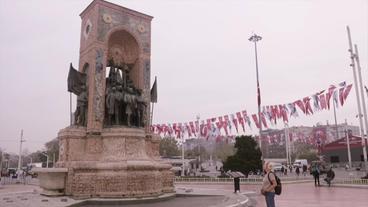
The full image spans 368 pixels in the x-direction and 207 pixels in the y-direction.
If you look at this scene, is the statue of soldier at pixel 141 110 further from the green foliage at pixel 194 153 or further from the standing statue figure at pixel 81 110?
the green foliage at pixel 194 153

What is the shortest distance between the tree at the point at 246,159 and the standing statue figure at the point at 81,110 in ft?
58.4

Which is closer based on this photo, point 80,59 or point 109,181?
point 109,181

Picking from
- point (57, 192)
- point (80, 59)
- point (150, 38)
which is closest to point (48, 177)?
point (57, 192)

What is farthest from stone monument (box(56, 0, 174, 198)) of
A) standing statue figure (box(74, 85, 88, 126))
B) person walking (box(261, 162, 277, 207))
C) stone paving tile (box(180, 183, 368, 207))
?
person walking (box(261, 162, 277, 207))

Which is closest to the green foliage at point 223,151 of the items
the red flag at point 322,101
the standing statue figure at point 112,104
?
the red flag at point 322,101

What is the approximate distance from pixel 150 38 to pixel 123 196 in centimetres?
867

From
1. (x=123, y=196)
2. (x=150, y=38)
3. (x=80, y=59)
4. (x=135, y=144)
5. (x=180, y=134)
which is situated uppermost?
(x=150, y=38)

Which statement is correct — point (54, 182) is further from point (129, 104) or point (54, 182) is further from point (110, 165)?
point (129, 104)

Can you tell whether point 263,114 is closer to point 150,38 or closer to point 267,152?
point 150,38

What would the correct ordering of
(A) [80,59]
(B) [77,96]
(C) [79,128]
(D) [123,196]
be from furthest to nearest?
(A) [80,59] → (B) [77,96] → (C) [79,128] → (D) [123,196]

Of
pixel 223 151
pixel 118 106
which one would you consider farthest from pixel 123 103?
pixel 223 151

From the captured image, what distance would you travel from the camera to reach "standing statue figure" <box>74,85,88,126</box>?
1514cm

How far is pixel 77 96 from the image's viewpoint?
616 inches

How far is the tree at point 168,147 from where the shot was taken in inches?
2745
